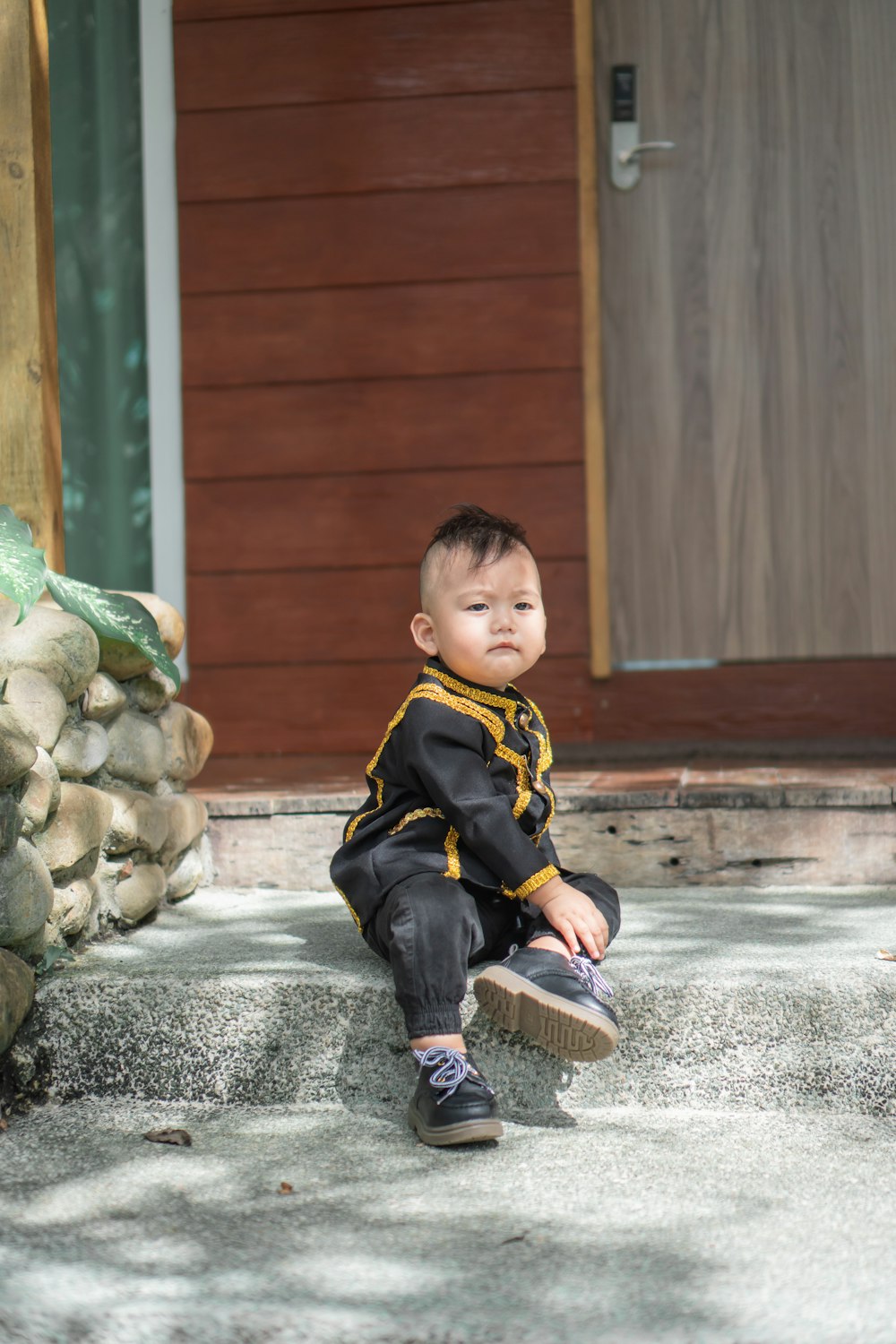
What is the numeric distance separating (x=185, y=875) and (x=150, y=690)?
0.37 m

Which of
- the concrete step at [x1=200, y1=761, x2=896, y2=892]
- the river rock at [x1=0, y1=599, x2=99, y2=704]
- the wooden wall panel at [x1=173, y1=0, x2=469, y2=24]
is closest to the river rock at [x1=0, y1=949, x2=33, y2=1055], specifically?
the river rock at [x1=0, y1=599, x2=99, y2=704]

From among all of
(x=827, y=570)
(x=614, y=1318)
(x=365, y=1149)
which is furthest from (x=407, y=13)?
(x=614, y=1318)

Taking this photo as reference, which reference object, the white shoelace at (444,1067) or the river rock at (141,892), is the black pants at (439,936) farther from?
the river rock at (141,892)

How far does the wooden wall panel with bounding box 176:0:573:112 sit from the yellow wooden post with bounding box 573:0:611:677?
0.29 feet

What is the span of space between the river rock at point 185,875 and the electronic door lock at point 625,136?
236 cm

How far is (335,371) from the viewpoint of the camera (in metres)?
3.79

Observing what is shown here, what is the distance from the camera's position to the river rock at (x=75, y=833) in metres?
2.00

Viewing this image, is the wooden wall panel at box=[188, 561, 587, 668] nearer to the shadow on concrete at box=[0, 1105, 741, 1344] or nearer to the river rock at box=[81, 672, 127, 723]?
the river rock at box=[81, 672, 127, 723]

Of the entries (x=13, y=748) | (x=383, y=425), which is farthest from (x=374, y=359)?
(x=13, y=748)

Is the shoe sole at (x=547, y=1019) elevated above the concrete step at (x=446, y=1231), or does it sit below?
above

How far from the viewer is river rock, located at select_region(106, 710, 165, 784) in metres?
2.27

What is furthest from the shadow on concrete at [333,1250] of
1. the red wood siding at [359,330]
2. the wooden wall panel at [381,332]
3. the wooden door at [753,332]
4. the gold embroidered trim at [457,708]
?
the wooden wall panel at [381,332]

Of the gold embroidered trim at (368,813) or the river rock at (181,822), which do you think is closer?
the gold embroidered trim at (368,813)

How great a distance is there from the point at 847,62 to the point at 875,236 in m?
0.50
